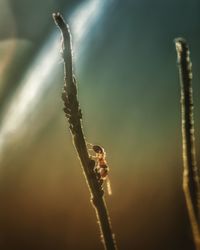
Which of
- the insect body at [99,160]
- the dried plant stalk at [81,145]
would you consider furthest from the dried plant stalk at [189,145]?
the insect body at [99,160]

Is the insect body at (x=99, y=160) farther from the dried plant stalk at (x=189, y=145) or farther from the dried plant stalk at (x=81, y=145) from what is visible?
the dried plant stalk at (x=189, y=145)

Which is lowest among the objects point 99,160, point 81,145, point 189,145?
point 189,145

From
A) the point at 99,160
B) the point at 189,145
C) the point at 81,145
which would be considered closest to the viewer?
the point at 189,145

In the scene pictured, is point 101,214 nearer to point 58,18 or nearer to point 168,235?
point 58,18

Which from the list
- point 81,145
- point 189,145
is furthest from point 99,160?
point 189,145

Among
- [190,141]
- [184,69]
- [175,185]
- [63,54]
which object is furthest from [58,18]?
[175,185]

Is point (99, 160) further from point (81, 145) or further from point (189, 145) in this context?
point (189, 145)

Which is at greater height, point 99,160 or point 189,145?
point 99,160

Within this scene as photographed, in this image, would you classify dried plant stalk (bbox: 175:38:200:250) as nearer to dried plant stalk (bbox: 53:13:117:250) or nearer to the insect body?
dried plant stalk (bbox: 53:13:117:250)
